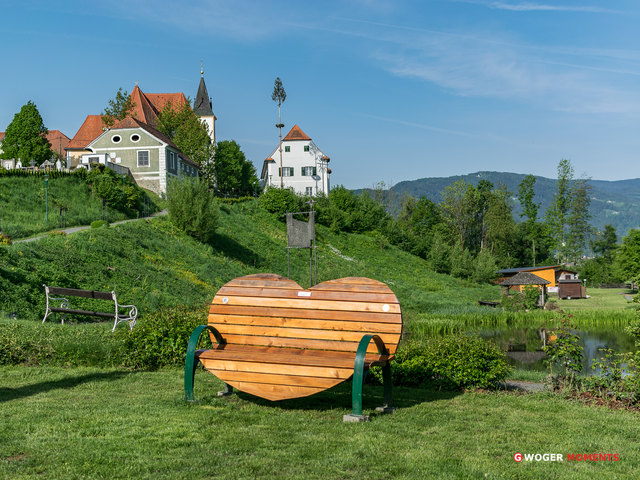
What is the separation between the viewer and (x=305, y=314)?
6590 mm

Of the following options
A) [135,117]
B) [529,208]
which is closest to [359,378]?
[135,117]

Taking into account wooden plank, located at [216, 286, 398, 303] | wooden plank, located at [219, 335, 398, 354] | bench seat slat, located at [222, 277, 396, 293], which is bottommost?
wooden plank, located at [219, 335, 398, 354]

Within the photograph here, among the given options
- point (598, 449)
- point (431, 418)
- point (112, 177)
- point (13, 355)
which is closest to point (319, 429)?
point (431, 418)

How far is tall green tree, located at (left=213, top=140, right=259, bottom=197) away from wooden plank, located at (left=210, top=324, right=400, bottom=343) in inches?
2187

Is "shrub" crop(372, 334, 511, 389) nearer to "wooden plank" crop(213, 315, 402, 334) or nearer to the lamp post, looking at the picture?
"wooden plank" crop(213, 315, 402, 334)

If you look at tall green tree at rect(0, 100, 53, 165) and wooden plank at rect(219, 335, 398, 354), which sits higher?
tall green tree at rect(0, 100, 53, 165)

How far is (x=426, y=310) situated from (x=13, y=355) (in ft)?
81.4

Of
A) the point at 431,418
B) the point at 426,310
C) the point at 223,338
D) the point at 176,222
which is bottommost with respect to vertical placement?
the point at 426,310

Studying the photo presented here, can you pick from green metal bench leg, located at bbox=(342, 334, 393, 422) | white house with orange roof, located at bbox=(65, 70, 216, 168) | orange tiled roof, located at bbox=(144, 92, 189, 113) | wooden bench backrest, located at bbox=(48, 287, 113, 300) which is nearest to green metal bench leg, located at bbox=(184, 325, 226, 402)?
green metal bench leg, located at bbox=(342, 334, 393, 422)

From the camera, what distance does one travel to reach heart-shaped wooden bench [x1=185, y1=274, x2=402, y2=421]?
579cm

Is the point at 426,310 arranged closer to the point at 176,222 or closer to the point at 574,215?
the point at 176,222

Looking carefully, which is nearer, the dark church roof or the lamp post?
the lamp post

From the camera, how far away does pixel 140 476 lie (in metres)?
4.02

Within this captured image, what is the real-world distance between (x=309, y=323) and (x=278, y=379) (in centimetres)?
90
